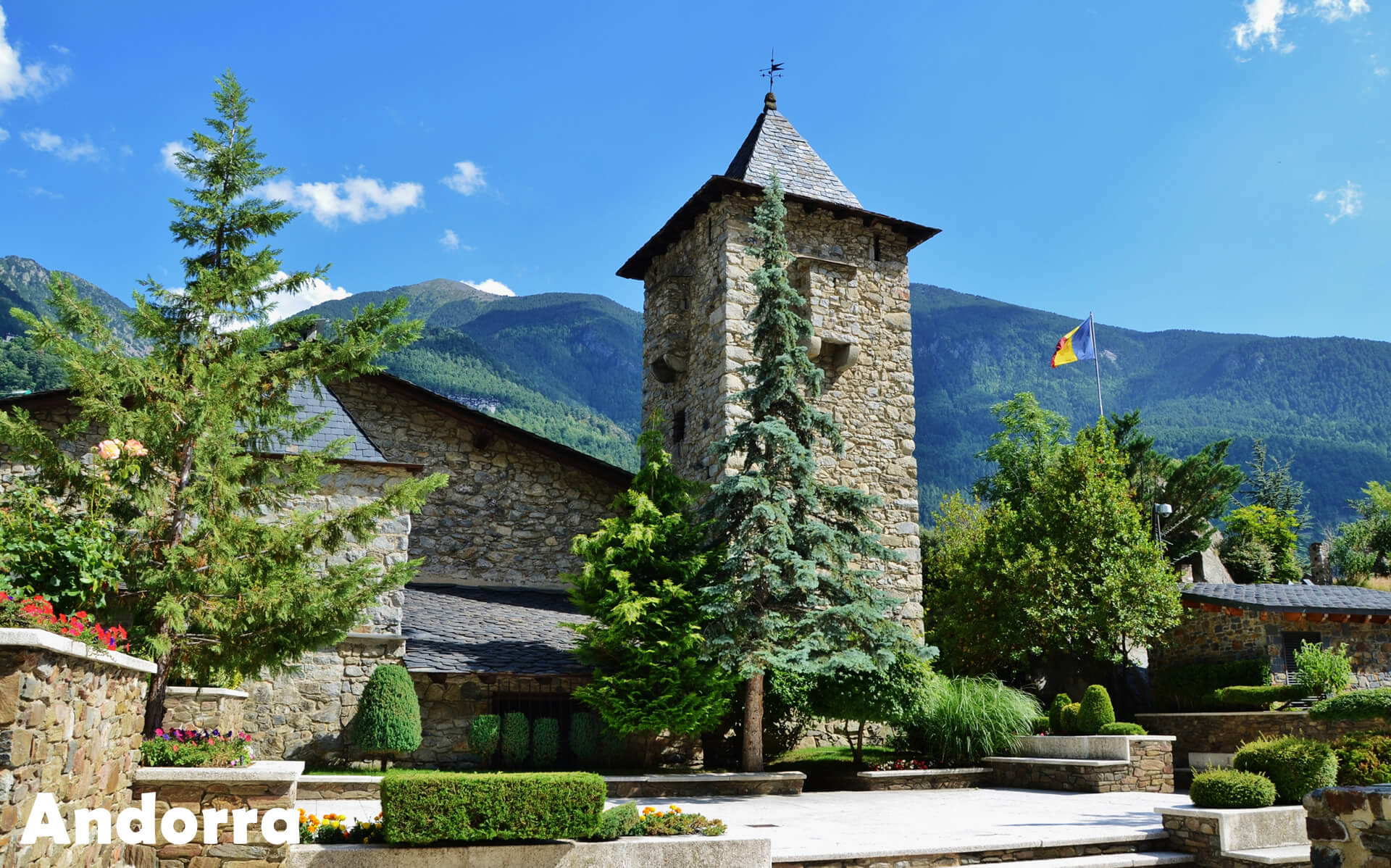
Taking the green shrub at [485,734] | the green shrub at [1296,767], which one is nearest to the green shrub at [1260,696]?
the green shrub at [1296,767]

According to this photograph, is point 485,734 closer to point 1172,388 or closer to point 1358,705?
point 1358,705

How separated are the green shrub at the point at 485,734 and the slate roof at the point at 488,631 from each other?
78 centimetres

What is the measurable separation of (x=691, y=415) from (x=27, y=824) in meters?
14.9

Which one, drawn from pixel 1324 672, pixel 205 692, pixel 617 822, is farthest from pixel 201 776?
pixel 1324 672

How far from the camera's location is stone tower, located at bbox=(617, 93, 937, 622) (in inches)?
750

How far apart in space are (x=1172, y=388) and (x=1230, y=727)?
15334cm

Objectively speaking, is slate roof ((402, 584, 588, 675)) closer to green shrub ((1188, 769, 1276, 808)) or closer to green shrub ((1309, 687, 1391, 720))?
green shrub ((1188, 769, 1276, 808))

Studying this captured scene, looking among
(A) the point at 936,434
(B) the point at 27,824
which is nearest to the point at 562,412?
(A) the point at 936,434

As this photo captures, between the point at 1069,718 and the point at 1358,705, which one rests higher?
the point at 1358,705

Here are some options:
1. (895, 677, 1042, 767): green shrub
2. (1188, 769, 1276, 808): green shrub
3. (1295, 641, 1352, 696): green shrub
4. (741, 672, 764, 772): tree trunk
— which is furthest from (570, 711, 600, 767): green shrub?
(1295, 641, 1352, 696): green shrub

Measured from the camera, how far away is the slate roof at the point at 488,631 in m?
14.9

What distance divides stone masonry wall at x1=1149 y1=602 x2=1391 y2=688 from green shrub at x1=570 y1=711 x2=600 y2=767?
13.1m

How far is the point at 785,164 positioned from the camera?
20.7 metres

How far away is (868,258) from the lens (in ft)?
67.6
